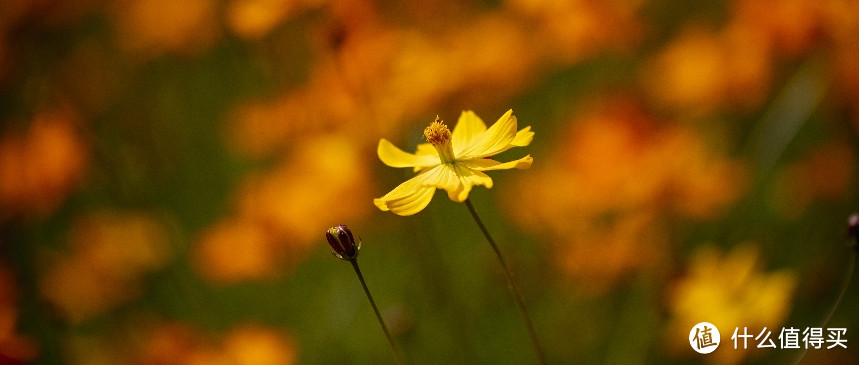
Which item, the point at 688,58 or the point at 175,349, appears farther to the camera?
the point at 688,58

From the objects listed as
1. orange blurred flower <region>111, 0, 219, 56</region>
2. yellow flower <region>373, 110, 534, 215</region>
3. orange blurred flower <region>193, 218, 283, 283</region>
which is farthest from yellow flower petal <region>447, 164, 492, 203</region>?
orange blurred flower <region>111, 0, 219, 56</region>

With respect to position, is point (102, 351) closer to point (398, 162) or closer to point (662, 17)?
point (398, 162)

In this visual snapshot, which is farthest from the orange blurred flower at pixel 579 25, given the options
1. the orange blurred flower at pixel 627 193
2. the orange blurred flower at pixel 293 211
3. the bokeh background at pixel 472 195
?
the orange blurred flower at pixel 293 211

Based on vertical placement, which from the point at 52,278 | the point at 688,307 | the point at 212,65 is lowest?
the point at 688,307

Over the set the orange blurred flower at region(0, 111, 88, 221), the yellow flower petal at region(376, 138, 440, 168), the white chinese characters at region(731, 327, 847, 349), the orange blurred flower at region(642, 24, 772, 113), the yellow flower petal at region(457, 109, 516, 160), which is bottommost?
the white chinese characters at region(731, 327, 847, 349)

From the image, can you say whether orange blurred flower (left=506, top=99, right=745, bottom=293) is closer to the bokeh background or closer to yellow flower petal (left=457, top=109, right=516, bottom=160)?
the bokeh background

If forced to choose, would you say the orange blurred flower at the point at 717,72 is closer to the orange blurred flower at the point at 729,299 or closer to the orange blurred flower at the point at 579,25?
the orange blurred flower at the point at 579,25

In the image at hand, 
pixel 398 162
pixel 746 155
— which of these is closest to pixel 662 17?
pixel 746 155

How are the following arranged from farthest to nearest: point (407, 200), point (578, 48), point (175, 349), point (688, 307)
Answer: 1. point (578, 48)
2. point (175, 349)
3. point (688, 307)
4. point (407, 200)

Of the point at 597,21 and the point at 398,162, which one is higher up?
the point at 597,21
